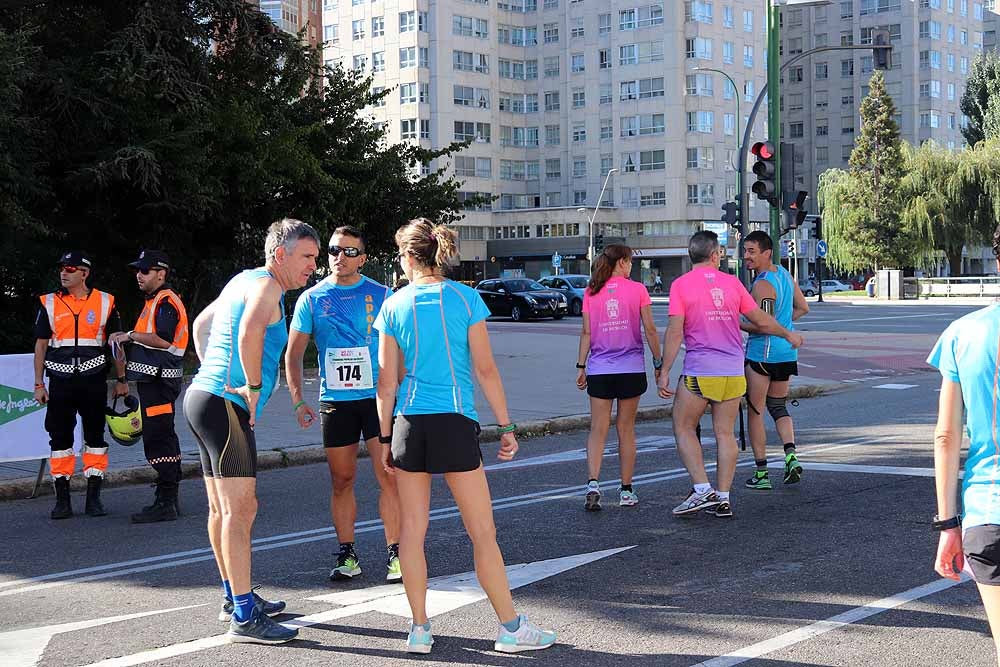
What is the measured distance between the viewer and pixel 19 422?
32.4 feet

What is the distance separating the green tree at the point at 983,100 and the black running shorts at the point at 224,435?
72.3m

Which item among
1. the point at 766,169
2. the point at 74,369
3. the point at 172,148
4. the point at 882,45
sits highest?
the point at 882,45

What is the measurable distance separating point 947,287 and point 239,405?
189 feet

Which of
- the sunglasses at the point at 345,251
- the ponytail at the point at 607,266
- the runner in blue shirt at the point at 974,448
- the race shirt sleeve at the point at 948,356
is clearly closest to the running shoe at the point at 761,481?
the ponytail at the point at 607,266

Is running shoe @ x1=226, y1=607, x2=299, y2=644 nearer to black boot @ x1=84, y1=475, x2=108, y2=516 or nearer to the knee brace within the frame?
black boot @ x1=84, y1=475, x2=108, y2=516

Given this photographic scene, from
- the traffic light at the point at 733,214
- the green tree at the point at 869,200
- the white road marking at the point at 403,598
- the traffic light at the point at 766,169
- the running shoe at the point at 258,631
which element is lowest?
the white road marking at the point at 403,598

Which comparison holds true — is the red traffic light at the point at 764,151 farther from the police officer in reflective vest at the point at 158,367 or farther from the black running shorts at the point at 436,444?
the black running shorts at the point at 436,444

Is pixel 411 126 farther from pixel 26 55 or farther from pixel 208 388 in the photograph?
pixel 208 388

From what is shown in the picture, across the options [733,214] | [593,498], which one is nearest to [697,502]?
[593,498]

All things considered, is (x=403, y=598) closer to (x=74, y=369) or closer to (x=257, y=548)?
(x=257, y=548)

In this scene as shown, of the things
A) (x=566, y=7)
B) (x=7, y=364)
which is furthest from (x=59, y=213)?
(x=566, y=7)

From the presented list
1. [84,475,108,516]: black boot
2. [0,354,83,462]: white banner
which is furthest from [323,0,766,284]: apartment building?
[84,475,108,516]: black boot

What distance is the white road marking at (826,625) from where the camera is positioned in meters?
4.84

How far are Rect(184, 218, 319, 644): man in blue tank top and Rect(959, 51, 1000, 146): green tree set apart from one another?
236 ft
